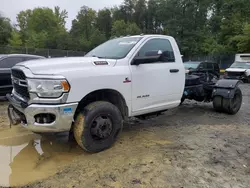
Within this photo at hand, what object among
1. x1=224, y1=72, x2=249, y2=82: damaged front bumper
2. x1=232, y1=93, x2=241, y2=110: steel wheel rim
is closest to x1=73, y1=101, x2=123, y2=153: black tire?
x1=232, y1=93, x2=241, y2=110: steel wheel rim

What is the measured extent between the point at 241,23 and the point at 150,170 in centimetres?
3457

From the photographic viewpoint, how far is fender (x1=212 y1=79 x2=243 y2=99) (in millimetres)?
7016

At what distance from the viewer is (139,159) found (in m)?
4.00

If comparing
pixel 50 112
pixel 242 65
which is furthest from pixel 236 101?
pixel 242 65

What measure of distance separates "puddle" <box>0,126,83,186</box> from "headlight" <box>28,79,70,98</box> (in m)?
1.11

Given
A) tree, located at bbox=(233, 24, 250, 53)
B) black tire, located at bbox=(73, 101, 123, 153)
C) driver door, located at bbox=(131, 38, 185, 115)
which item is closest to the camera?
black tire, located at bbox=(73, 101, 123, 153)

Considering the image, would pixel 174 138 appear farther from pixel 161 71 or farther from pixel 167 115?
pixel 167 115

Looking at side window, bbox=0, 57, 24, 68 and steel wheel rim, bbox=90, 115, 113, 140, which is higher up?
side window, bbox=0, 57, 24, 68

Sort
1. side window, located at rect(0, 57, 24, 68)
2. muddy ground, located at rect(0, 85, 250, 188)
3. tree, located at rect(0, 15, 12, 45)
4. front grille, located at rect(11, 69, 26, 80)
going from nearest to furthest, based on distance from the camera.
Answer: muddy ground, located at rect(0, 85, 250, 188) → front grille, located at rect(11, 69, 26, 80) → side window, located at rect(0, 57, 24, 68) → tree, located at rect(0, 15, 12, 45)

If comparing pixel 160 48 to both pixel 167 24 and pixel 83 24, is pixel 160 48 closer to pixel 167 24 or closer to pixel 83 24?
pixel 167 24

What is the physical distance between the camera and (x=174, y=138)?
5086mm

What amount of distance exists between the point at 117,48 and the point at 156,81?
3.32 ft

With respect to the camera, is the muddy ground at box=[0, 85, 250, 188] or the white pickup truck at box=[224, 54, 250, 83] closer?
the muddy ground at box=[0, 85, 250, 188]

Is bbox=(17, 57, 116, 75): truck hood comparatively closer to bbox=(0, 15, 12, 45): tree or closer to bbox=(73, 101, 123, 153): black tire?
bbox=(73, 101, 123, 153): black tire
